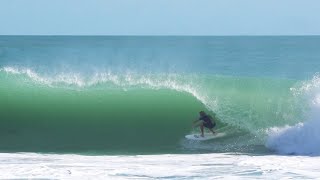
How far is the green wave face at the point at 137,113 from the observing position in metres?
11.3

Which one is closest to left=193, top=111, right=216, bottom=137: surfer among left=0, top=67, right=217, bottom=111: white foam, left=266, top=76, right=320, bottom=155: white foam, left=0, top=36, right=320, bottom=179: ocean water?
left=0, top=36, right=320, bottom=179: ocean water

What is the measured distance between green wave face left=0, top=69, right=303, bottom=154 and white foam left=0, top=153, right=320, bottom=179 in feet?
5.34

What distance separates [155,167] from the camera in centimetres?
814

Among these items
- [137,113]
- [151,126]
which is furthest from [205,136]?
[137,113]

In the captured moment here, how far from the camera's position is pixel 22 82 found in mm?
17719

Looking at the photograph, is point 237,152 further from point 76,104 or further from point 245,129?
point 76,104

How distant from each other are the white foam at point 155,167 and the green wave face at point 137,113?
163 centimetres

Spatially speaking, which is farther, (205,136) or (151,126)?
(151,126)

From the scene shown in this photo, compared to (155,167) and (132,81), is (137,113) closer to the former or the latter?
(132,81)

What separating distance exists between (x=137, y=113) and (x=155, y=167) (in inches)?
230

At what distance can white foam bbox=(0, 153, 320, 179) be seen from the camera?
753cm

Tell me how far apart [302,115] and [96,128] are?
Answer: 3.94 m

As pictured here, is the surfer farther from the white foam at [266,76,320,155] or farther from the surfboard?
the white foam at [266,76,320,155]

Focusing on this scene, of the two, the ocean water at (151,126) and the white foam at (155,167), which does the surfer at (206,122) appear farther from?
the white foam at (155,167)
